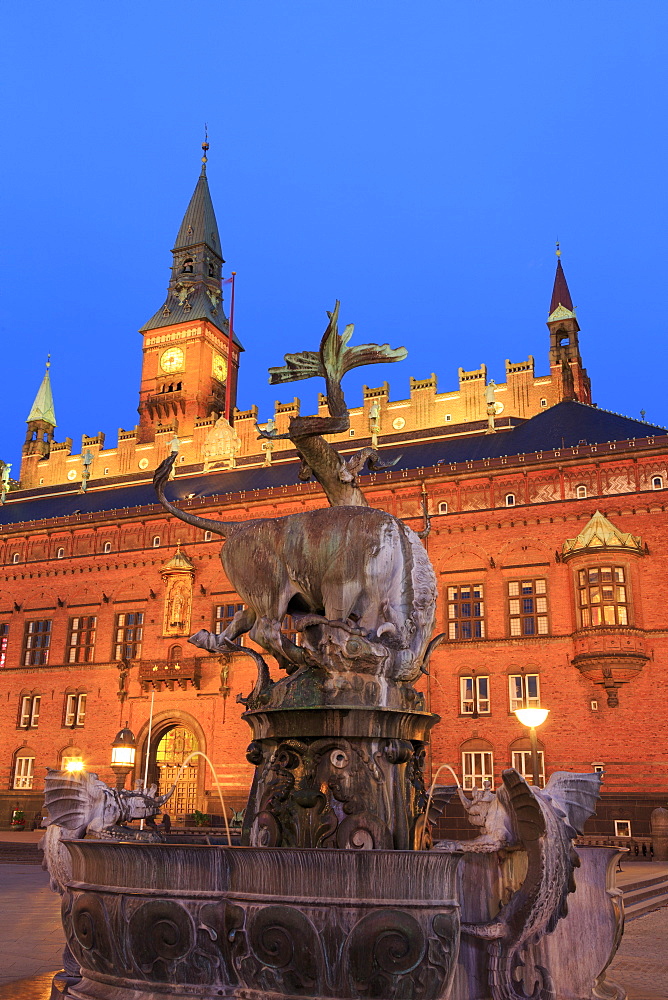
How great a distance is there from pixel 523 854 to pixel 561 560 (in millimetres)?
26297

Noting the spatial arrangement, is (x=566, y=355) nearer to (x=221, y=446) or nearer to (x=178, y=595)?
(x=221, y=446)

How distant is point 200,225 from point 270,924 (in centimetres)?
5950

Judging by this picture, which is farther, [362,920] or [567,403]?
[567,403]

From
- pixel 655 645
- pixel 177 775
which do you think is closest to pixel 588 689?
pixel 655 645

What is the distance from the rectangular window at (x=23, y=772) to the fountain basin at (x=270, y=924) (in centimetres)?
3714

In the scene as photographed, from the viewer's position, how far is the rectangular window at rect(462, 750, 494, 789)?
106 feet

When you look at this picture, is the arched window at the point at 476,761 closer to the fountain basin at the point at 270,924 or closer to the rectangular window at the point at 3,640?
the rectangular window at the point at 3,640

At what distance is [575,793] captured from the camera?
7.98m

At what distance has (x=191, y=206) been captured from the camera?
62688mm

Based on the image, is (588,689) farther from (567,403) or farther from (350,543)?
(350,543)

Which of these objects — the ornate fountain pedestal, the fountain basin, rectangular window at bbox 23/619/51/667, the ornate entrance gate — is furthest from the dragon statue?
rectangular window at bbox 23/619/51/667

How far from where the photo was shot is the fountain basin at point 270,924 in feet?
19.8

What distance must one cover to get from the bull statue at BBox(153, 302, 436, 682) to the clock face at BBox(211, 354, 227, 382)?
47.4 metres

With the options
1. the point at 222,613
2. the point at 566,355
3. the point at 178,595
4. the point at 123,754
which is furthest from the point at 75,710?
the point at 566,355
